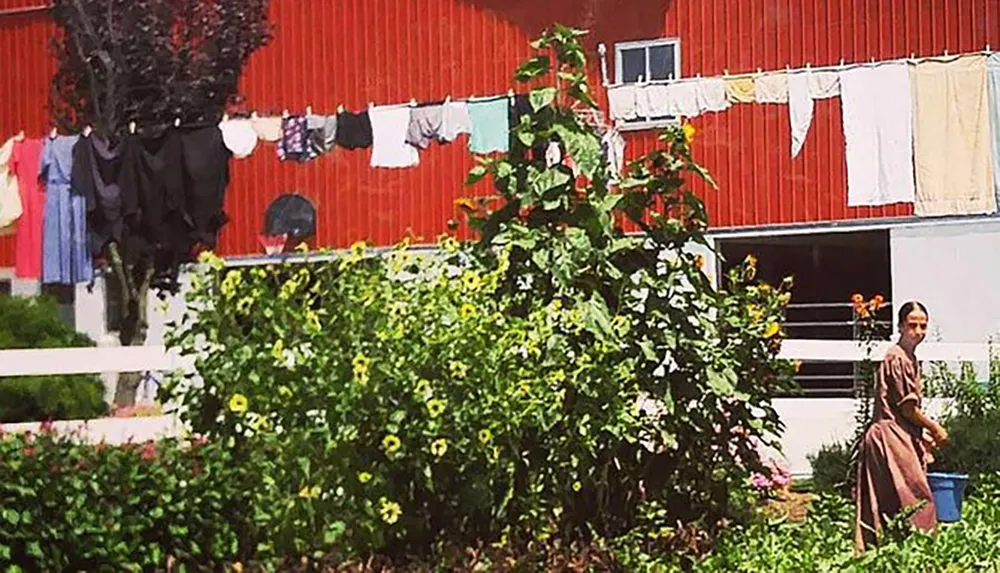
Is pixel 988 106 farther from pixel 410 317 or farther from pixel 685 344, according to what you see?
pixel 410 317

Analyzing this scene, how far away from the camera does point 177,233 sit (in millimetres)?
15781

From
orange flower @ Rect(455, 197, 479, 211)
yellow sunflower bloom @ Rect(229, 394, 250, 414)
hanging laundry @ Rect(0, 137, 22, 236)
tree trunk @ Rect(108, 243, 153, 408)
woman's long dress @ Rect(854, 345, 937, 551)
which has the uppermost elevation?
hanging laundry @ Rect(0, 137, 22, 236)

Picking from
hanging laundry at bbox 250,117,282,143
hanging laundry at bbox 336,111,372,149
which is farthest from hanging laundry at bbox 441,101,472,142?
hanging laundry at bbox 250,117,282,143

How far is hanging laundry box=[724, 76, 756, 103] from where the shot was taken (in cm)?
1348

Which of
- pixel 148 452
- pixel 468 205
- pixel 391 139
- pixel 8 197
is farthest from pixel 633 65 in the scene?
pixel 148 452

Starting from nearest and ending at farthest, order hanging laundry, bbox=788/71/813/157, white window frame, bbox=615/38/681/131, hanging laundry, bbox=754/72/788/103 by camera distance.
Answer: hanging laundry, bbox=788/71/813/157, hanging laundry, bbox=754/72/788/103, white window frame, bbox=615/38/681/131

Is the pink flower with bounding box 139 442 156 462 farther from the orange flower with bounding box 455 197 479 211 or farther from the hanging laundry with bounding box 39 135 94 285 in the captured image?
the hanging laundry with bounding box 39 135 94 285

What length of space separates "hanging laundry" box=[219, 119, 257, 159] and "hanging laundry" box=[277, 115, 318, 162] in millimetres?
294

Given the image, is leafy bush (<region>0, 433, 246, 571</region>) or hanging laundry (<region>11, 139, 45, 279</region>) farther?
hanging laundry (<region>11, 139, 45, 279</region>)

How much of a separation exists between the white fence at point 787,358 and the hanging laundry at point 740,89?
2.36 metres

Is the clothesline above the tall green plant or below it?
above

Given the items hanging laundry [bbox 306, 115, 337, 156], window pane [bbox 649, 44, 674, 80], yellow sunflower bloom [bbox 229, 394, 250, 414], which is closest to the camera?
yellow sunflower bloom [bbox 229, 394, 250, 414]

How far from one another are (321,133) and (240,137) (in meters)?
0.84

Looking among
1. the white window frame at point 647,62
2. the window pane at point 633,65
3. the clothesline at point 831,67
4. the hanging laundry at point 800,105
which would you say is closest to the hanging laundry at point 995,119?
the clothesline at point 831,67
